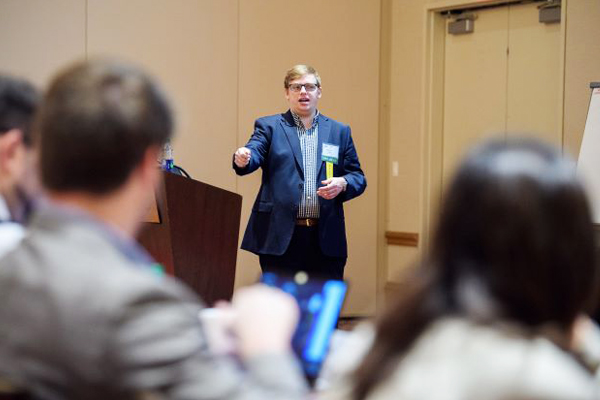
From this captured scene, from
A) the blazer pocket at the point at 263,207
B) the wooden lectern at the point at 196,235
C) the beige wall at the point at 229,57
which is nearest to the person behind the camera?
the wooden lectern at the point at 196,235

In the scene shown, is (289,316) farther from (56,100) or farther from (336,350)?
(56,100)

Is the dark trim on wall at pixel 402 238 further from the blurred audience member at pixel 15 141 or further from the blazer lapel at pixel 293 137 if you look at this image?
the blurred audience member at pixel 15 141

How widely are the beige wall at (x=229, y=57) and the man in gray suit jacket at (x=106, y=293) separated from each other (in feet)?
13.9

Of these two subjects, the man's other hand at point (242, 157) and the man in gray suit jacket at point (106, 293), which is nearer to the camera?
the man in gray suit jacket at point (106, 293)

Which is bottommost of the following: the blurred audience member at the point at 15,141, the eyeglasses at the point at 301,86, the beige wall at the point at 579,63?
the blurred audience member at the point at 15,141

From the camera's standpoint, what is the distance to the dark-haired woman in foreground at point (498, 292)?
34.4 inches

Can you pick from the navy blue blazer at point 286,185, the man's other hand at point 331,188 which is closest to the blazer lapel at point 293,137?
the navy blue blazer at point 286,185

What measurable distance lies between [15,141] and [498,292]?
0.96 meters

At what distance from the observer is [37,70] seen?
5.14m

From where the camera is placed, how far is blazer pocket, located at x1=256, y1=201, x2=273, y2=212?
4164 millimetres

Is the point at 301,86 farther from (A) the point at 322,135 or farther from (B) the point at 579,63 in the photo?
(B) the point at 579,63

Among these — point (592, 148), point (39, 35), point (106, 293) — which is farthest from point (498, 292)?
point (39, 35)

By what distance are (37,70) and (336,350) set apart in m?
4.29

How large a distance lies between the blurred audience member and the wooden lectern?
80.1 inches
